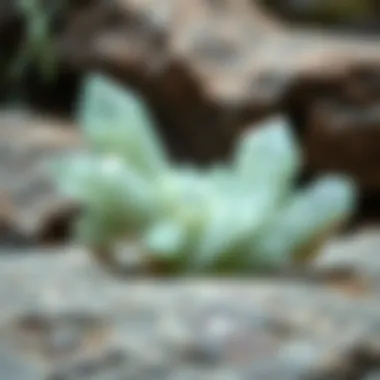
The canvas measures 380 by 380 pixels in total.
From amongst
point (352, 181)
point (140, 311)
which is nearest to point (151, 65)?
point (352, 181)

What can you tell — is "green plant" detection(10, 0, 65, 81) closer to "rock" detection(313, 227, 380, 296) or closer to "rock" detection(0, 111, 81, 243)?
"rock" detection(0, 111, 81, 243)

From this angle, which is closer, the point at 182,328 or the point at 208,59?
the point at 182,328

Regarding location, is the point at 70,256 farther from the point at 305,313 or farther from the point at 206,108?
the point at 206,108

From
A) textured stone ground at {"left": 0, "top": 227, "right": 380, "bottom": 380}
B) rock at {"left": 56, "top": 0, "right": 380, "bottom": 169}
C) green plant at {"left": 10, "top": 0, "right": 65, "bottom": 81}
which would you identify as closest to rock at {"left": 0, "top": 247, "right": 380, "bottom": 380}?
textured stone ground at {"left": 0, "top": 227, "right": 380, "bottom": 380}

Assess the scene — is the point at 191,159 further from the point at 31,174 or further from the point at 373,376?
the point at 373,376

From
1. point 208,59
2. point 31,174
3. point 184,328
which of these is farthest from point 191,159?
point 184,328

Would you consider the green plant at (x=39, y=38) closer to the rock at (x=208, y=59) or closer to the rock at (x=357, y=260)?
the rock at (x=208, y=59)
